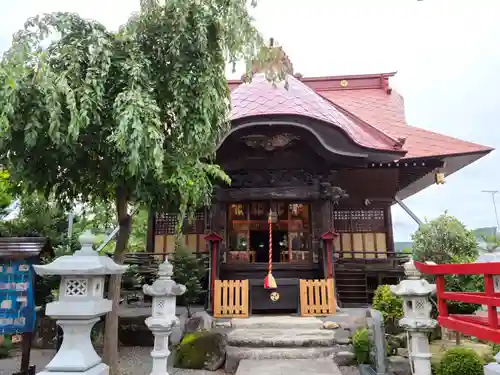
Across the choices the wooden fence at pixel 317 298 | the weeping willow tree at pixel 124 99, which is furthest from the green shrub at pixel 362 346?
the weeping willow tree at pixel 124 99

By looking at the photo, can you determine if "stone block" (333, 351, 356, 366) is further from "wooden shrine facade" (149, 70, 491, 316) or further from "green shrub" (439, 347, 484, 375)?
"wooden shrine facade" (149, 70, 491, 316)

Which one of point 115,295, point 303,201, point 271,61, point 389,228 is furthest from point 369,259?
point 115,295

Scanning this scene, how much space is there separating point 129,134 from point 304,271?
22.5ft

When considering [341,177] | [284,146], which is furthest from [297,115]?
[341,177]

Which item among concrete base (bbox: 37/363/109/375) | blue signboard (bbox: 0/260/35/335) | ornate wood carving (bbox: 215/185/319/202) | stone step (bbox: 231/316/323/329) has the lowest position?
stone step (bbox: 231/316/323/329)

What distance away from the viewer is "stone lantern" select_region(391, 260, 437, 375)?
12.5 ft

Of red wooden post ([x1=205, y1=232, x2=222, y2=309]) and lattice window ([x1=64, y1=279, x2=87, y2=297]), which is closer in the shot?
lattice window ([x1=64, y1=279, x2=87, y2=297])

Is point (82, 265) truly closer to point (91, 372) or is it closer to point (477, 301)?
point (91, 372)

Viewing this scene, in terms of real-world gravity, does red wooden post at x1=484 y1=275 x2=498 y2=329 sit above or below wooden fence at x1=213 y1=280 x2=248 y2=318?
above

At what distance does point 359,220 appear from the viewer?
36.3 feet

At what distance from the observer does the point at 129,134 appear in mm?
3719

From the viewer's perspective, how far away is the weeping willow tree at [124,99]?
12.0 ft

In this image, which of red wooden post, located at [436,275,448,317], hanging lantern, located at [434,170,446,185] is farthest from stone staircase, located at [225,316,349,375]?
hanging lantern, located at [434,170,446,185]

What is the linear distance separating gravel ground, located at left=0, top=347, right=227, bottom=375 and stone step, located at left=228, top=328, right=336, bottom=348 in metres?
0.76
